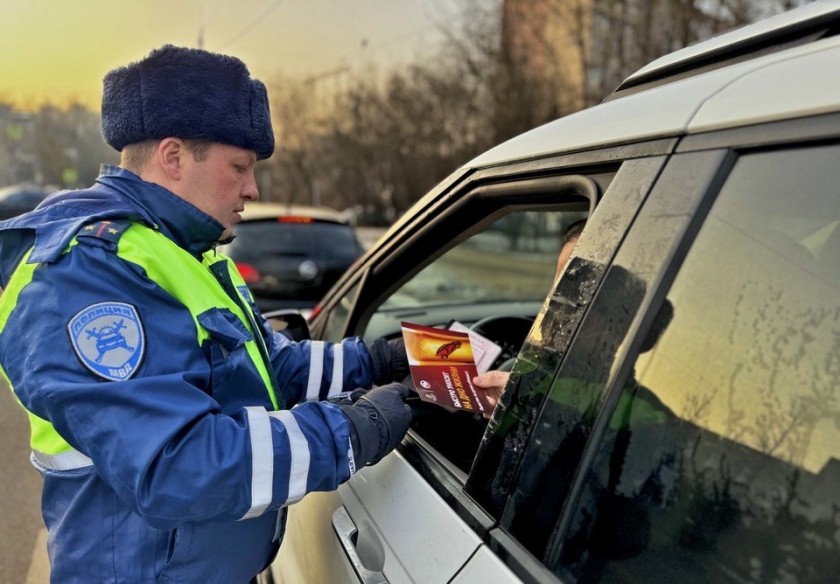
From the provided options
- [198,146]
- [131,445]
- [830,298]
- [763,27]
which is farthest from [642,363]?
[198,146]

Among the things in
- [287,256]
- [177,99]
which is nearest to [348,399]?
[177,99]

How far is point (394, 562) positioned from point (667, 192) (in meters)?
0.81

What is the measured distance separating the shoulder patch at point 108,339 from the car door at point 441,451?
59cm

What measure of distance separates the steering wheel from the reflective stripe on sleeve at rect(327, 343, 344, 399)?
49 centimetres

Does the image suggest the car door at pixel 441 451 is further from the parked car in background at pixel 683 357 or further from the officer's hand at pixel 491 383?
the officer's hand at pixel 491 383

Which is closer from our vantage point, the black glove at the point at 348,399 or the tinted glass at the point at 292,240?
the black glove at the point at 348,399

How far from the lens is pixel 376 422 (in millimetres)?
1240

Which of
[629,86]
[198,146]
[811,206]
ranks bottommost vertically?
[198,146]

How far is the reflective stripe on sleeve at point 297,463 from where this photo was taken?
1.09 meters

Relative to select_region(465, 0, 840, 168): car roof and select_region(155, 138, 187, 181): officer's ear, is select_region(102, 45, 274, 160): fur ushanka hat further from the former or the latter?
select_region(465, 0, 840, 168): car roof

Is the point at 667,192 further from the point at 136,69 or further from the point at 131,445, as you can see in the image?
the point at 136,69

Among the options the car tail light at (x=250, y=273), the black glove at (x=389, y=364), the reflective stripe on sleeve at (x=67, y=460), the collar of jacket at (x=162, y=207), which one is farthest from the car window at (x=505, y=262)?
the reflective stripe on sleeve at (x=67, y=460)

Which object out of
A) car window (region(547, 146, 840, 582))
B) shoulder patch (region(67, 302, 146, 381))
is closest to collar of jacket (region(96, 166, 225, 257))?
shoulder patch (region(67, 302, 146, 381))

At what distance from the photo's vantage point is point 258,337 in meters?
1.35
